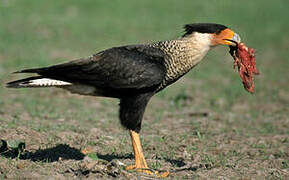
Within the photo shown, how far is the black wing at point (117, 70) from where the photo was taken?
5359 millimetres

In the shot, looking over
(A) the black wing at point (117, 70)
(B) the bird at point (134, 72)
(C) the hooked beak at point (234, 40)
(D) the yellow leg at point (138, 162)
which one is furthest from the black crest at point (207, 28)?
(D) the yellow leg at point (138, 162)

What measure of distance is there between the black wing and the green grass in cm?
91

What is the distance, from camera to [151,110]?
883 cm

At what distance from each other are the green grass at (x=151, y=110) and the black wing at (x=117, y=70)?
0.91 metres

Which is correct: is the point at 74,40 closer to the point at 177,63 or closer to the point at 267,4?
the point at 177,63

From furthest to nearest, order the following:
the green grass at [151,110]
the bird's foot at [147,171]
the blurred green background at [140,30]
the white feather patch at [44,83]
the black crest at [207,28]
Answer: the blurred green background at [140,30], the green grass at [151,110], the black crest at [207,28], the white feather patch at [44,83], the bird's foot at [147,171]

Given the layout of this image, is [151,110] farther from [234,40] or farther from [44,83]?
[44,83]

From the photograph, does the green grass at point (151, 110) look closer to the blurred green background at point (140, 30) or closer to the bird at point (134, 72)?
the blurred green background at point (140, 30)

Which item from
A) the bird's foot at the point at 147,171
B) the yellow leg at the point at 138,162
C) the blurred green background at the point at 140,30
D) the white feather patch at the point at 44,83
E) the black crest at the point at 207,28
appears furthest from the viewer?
the blurred green background at the point at 140,30

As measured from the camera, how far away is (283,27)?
19766mm

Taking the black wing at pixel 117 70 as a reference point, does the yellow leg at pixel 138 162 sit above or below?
below

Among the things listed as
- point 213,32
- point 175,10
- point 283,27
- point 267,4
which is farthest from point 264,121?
point 267,4

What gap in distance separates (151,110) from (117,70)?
3440 mm

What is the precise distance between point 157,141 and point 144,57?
1.62 meters
